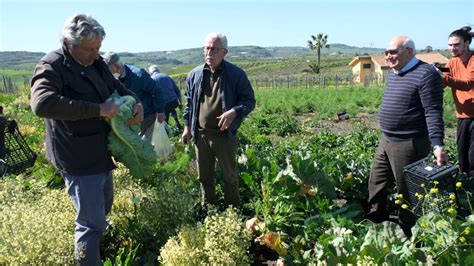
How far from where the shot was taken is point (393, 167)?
4094 mm

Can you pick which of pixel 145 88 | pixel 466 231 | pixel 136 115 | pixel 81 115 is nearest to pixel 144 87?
pixel 145 88

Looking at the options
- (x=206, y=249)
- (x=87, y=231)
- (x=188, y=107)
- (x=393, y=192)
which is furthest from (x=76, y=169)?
(x=393, y=192)

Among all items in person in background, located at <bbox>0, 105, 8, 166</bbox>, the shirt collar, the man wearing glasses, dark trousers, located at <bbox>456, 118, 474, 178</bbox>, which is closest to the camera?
person in background, located at <bbox>0, 105, 8, 166</bbox>

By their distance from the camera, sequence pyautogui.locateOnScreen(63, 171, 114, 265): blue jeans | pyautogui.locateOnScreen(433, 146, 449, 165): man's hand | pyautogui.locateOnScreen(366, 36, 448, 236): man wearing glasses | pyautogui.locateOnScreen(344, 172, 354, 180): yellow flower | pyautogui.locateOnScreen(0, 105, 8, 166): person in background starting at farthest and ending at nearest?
1. pyautogui.locateOnScreen(344, 172, 354, 180): yellow flower
2. pyautogui.locateOnScreen(366, 36, 448, 236): man wearing glasses
3. pyautogui.locateOnScreen(0, 105, 8, 166): person in background
4. pyautogui.locateOnScreen(433, 146, 449, 165): man's hand
5. pyautogui.locateOnScreen(63, 171, 114, 265): blue jeans

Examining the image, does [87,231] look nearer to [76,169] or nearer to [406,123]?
[76,169]

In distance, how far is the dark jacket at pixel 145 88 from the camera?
5312mm

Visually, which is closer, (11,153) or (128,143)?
(128,143)

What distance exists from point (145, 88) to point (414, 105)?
3181mm

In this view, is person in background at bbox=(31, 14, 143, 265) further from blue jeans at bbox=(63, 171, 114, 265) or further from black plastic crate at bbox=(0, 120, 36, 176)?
black plastic crate at bbox=(0, 120, 36, 176)

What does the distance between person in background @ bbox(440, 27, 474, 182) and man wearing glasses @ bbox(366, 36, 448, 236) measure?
72 centimetres

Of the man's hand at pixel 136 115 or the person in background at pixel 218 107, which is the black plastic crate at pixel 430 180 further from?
the man's hand at pixel 136 115

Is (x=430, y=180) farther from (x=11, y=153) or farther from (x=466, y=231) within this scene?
(x=11, y=153)

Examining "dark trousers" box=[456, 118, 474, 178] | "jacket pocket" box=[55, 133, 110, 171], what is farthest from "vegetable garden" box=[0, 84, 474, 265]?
"dark trousers" box=[456, 118, 474, 178]

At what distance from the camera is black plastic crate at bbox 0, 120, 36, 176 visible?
3629mm
